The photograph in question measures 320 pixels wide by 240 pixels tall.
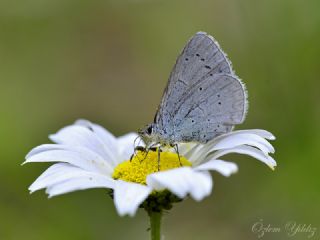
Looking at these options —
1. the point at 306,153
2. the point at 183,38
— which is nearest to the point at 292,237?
the point at 306,153

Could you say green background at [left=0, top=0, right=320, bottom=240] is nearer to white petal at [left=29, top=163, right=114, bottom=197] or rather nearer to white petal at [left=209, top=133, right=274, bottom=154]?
white petal at [left=209, top=133, right=274, bottom=154]

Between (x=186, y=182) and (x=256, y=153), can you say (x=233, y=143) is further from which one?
(x=186, y=182)

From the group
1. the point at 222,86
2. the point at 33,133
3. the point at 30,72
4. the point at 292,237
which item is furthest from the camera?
the point at 30,72

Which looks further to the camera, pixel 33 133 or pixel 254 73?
pixel 33 133

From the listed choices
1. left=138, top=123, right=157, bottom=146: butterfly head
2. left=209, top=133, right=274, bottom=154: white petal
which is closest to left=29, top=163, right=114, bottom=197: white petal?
left=138, top=123, right=157, bottom=146: butterfly head

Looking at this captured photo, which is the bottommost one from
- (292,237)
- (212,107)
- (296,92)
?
(292,237)

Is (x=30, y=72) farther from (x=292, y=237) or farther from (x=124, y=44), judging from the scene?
(x=292, y=237)

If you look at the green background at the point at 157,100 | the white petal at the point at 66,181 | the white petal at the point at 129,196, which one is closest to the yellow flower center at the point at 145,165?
the white petal at the point at 66,181

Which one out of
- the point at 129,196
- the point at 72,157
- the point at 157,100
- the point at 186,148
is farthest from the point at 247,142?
the point at 157,100
